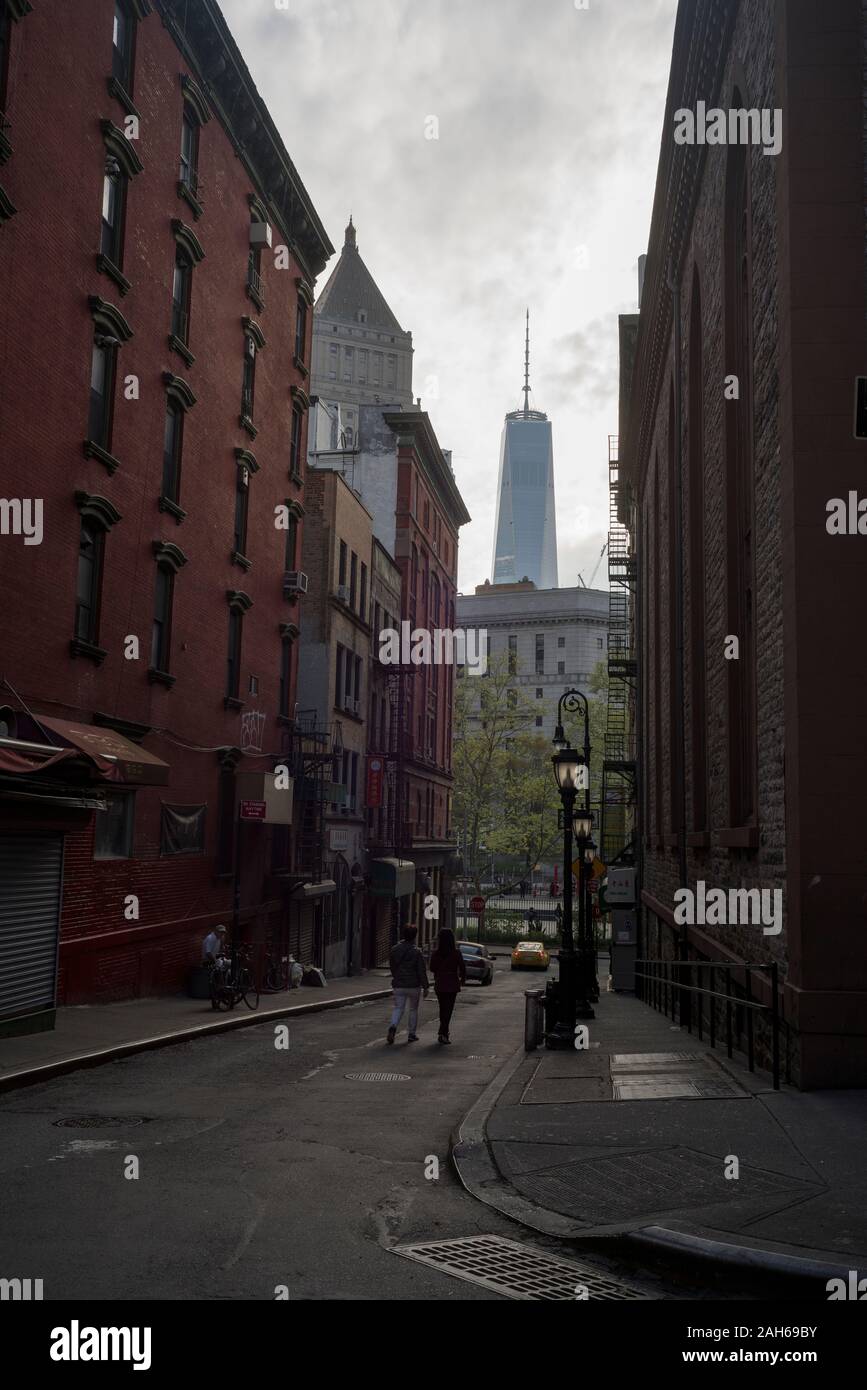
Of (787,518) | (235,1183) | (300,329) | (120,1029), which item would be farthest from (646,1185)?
(300,329)

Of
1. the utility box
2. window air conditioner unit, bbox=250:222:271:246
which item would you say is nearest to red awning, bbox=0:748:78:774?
window air conditioner unit, bbox=250:222:271:246

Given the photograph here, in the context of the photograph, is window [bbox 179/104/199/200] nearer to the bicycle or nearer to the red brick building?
the red brick building

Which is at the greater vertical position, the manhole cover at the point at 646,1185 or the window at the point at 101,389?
the window at the point at 101,389

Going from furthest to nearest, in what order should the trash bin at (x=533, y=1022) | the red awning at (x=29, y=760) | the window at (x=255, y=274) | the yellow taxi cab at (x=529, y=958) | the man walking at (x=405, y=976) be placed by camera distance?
the yellow taxi cab at (x=529, y=958) → the window at (x=255, y=274) → the man walking at (x=405, y=976) → the trash bin at (x=533, y=1022) → the red awning at (x=29, y=760)

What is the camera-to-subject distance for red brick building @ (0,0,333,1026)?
18125 millimetres

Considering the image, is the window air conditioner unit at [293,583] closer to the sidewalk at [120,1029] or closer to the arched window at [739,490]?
the sidewalk at [120,1029]

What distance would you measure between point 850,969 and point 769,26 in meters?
10.2

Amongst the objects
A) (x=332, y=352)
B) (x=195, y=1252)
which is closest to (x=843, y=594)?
(x=195, y=1252)

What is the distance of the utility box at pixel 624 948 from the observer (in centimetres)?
3656

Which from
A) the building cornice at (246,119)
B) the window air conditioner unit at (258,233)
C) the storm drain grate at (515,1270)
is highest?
the building cornice at (246,119)

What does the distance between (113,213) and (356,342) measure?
324ft

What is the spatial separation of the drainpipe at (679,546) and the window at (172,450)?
424 inches

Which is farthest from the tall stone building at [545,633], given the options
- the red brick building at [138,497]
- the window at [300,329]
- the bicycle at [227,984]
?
the bicycle at [227,984]

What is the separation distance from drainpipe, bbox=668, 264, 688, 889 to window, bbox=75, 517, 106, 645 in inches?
443
